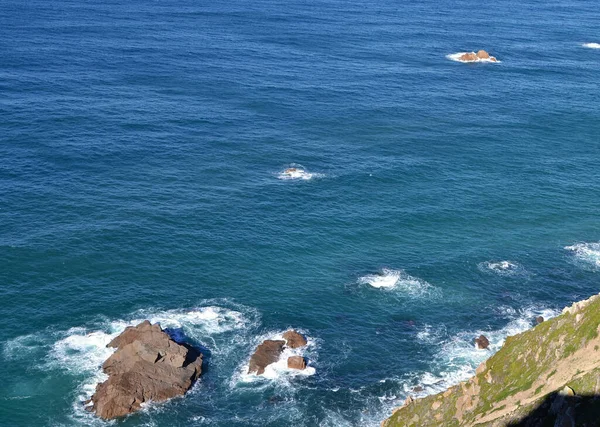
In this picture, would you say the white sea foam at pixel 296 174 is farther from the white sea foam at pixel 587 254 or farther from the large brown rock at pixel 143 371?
the large brown rock at pixel 143 371

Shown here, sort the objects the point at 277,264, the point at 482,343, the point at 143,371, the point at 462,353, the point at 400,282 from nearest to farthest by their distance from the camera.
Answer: the point at 143,371
the point at 462,353
the point at 482,343
the point at 400,282
the point at 277,264

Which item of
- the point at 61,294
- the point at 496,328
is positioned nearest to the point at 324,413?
the point at 496,328

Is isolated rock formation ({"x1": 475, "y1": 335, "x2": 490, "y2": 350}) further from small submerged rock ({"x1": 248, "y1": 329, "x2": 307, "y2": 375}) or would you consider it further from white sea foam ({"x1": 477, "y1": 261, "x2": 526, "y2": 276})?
small submerged rock ({"x1": 248, "y1": 329, "x2": 307, "y2": 375})

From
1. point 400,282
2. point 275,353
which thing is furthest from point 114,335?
point 400,282

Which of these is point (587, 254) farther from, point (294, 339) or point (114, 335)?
point (114, 335)

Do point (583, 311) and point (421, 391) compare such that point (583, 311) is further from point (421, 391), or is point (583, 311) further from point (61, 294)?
point (61, 294)
